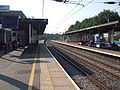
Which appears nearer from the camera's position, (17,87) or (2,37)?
(17,87)

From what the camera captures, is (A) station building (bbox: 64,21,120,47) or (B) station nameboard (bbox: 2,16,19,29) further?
(A) station building (bbox: 64,21,120,47)

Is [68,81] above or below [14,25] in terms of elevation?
below

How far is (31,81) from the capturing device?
8.53 metres

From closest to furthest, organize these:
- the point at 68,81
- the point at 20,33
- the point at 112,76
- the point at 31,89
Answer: the point at 31,89 → the point at 68,81 → the point at 112,76 → the point at 20,33

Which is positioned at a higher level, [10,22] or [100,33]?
[10,22]

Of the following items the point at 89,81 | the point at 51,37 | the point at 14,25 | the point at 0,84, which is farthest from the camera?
the point at 51,37

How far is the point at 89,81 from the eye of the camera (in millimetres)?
9852

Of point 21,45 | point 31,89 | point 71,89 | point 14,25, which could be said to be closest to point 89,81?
point 71,89

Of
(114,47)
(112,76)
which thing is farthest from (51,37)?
(112,76)

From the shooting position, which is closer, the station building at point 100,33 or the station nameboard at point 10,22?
the station nameboard at point 10,22

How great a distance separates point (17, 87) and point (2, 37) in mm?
25971

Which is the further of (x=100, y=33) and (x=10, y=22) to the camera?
(x=100, y=33)

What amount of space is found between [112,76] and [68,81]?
11.8 ft

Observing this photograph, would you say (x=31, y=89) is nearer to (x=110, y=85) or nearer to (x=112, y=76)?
(x=110, y=85)
